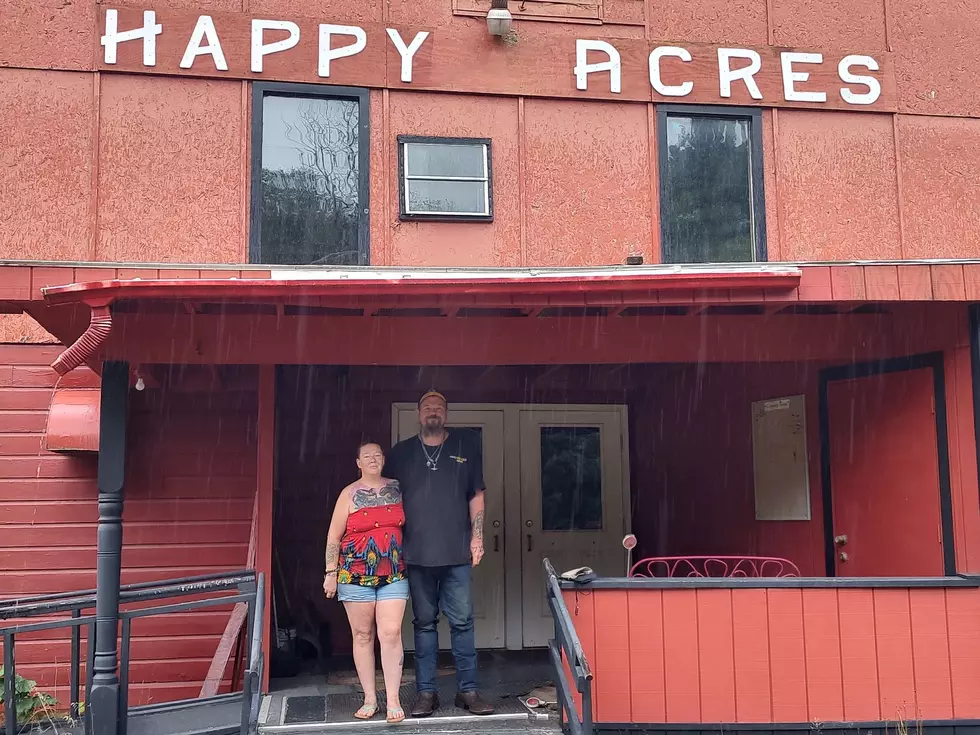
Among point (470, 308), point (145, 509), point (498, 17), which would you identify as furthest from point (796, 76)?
point (145, 509)

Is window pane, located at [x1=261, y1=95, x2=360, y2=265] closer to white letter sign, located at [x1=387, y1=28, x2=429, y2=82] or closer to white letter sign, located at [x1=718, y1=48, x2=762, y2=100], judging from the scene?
white letter sign, located at [x1=387, y1=28, x2=429, y2=82]

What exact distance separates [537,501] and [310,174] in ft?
11.5

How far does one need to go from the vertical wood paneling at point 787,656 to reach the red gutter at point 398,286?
1.89 metres

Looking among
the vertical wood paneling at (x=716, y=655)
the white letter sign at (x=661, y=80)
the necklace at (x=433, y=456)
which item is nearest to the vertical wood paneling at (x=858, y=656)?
the vertical wood paneling at (x=716, y=655)

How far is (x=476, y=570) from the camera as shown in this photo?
8.15 m

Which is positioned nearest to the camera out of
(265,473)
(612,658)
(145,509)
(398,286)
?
(398,286)

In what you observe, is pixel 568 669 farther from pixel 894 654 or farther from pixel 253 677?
pixel 894 654

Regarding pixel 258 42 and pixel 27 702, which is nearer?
pixel 27 702

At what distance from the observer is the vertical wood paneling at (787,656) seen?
211 inches

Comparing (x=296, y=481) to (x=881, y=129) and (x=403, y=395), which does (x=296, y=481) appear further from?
(x=881, y=129)

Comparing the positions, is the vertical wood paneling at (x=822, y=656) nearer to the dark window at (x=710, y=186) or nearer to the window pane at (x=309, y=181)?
the dark window at (x=710, y=186)

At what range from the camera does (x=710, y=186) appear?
825 centimetres

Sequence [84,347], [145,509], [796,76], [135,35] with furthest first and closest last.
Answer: [796,76] < [135,35] < [145,509] < [84,347]

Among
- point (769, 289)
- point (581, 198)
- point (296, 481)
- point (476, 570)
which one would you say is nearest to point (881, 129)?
point (581, 198)
